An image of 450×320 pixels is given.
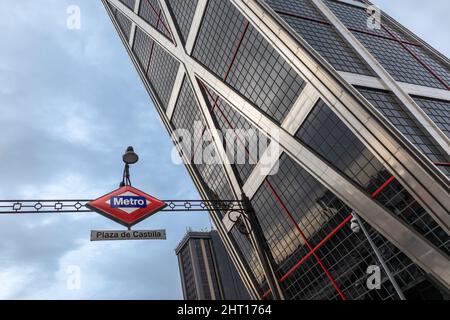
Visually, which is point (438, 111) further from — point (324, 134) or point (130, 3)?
point (130, 3)

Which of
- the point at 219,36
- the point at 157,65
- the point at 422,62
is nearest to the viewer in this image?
the point at 422,62

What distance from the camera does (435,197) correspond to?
65.7 ft

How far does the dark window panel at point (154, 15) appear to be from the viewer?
48250 millimetres

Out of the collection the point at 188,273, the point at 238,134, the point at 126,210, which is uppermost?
the point at 188,273

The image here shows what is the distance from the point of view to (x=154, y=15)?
167 ft

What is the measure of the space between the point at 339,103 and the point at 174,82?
28230mm

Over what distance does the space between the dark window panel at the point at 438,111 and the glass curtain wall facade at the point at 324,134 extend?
162 mm

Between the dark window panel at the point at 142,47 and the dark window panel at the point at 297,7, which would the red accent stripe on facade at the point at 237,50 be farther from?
the dark window panel at the point at 142,47

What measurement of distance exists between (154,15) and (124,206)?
4412 cm

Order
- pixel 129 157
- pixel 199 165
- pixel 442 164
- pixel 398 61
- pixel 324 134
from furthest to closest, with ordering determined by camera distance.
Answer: pixel 199 165 < pixel 398 61 < pixel 324 134 < pixel 442 164 < pixel 129 157

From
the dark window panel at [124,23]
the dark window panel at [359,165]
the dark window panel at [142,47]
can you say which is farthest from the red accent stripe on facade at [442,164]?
the dark window panel at [124,23]

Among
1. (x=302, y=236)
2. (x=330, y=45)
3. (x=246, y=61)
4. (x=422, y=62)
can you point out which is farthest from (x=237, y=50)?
(x=422, y=62)

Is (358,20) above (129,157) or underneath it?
above

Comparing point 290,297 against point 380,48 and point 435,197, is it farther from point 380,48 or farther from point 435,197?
point 380,48
